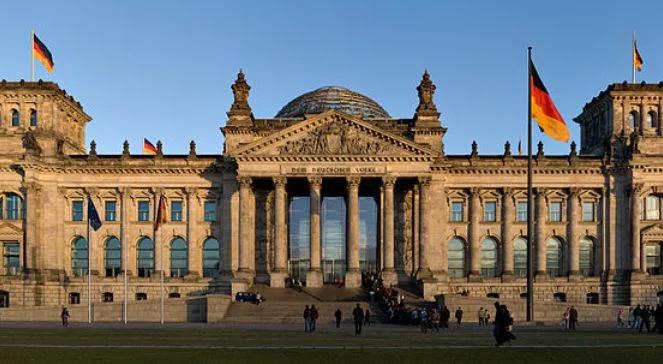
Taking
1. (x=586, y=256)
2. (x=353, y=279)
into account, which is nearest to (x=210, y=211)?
(x=353, y=279)

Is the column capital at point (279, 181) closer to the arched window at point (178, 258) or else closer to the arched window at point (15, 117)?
the arched window at point (178, 258)

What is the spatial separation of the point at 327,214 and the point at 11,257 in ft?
107

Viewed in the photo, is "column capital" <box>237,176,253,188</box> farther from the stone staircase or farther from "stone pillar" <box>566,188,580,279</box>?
"stone pillar" <box>566,188,580,279</box>

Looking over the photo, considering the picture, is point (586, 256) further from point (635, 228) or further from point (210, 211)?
point (210, 211)

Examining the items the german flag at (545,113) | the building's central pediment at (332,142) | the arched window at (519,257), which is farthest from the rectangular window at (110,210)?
the german flag at (545,113)

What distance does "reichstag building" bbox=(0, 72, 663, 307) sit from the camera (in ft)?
272

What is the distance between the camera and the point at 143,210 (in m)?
85.8

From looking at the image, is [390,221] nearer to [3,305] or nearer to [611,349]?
[3,305]

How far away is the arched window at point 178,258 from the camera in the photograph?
86062 millimetres

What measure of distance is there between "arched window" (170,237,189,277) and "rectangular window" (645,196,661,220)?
48.4 meters

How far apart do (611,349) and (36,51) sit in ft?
214

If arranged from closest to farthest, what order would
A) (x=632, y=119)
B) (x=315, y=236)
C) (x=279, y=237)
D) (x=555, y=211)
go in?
(x=315, y=236) < (x=279, y=237) < (x=632, y=119) < (x=555, y=211)

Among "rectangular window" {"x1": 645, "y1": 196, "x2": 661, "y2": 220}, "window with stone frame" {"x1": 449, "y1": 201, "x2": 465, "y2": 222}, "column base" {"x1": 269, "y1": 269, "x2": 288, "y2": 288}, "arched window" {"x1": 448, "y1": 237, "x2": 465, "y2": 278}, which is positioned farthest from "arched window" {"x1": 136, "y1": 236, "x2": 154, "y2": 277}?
"rectangular window" {"x1": 645, "y1": 196, "x2": 661, "y2": 220}

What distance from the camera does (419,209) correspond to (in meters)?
80.2
